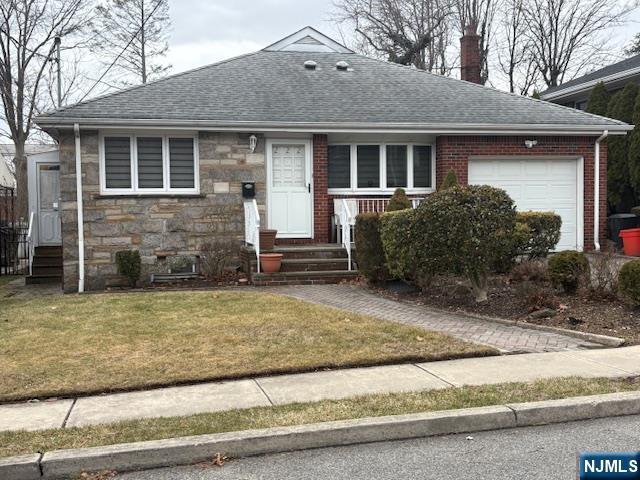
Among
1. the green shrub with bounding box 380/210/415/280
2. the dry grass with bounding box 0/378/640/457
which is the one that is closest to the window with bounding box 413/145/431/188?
the green shrub with bounding box 380/210/415/280

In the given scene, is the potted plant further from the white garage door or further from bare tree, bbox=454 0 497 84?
bare tree, bbox=454 0 497 84

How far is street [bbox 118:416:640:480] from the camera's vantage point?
152 inches

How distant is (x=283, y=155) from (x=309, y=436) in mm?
9872

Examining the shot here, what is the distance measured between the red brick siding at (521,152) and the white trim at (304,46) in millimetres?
5407

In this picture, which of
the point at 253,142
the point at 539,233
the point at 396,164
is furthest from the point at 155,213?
the point at 539,233

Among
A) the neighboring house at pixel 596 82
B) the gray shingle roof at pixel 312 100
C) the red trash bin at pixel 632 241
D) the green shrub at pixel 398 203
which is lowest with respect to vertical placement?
the red trash bin at pixel 632 241

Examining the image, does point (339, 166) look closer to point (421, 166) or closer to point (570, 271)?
point (421, 166)

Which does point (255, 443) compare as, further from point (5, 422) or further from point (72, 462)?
point (5, 422)

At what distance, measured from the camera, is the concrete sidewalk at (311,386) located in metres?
4.85

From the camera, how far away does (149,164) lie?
1278cm

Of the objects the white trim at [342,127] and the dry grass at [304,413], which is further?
the white trim at [342,127]

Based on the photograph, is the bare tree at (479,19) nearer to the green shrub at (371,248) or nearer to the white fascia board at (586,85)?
the white fascia board at (586,85)

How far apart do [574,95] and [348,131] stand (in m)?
12.7

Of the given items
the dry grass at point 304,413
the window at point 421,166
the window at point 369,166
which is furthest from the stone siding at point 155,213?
the dry grass at point 304,413
